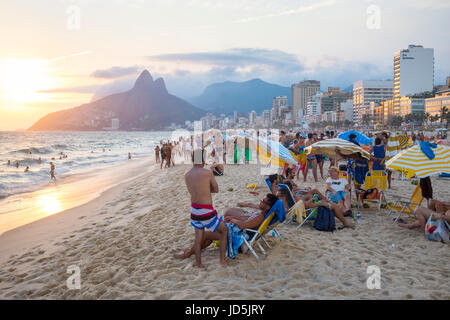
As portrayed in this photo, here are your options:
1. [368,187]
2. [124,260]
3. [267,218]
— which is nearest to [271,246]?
[267,218]

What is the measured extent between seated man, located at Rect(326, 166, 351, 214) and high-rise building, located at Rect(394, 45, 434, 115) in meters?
135

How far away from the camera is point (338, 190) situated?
19.9ft

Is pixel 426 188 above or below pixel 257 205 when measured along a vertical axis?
above

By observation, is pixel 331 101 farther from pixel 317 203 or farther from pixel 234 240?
pixel 234 240

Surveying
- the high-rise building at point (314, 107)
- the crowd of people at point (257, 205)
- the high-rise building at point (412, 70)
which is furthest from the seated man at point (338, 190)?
the high-rise building at point (314, 107)

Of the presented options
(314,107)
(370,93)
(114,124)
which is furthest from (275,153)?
(114,124)

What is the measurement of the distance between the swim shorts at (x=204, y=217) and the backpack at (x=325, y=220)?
7.31ft

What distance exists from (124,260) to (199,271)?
127cm

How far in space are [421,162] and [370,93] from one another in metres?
152

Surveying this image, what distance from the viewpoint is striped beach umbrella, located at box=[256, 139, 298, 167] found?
23.9ft

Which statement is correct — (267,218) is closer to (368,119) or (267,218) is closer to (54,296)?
(54,296)

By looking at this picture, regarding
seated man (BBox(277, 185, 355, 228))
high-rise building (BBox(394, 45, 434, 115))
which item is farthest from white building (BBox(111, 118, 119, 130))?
seated man (BBox(277, 185, 355, 228))

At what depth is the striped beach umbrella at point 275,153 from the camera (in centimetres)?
728
